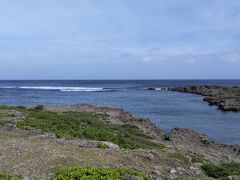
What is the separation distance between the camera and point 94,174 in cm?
1498

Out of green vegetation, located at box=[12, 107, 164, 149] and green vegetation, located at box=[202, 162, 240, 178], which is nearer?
green vegetation, located at box=[202, 162, 240, 178]

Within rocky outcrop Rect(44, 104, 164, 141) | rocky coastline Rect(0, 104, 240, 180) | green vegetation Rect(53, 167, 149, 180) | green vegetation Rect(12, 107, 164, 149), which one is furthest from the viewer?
rocky outcrop Rect(44, 104, 164, 141)

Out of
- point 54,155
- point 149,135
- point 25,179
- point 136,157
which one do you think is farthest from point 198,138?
point 25,179

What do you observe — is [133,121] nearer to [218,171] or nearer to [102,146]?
[218,171]

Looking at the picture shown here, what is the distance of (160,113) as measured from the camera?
5841cm

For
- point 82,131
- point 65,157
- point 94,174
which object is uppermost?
point 65,157

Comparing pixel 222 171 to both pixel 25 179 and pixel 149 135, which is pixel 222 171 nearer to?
pixel 25 179

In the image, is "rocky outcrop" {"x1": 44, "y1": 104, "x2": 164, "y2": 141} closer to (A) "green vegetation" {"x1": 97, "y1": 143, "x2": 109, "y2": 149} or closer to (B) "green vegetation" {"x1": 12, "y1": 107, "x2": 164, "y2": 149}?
(B) "green vegetation" {"x1": 12, "y1": 107, "x2": 164, "y2": 149}

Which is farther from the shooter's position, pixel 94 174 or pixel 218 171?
pixel 218 171

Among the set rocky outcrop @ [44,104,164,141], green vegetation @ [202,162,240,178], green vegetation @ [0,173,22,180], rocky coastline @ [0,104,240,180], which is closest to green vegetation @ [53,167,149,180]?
rocky coastline @ [0,104,240,180]

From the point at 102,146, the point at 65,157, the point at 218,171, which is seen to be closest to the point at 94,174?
the point at 65,157

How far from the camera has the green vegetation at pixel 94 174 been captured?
14656 mm

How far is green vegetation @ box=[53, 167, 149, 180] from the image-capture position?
14.7m

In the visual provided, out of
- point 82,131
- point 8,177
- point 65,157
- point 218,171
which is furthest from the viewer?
point 82,131
